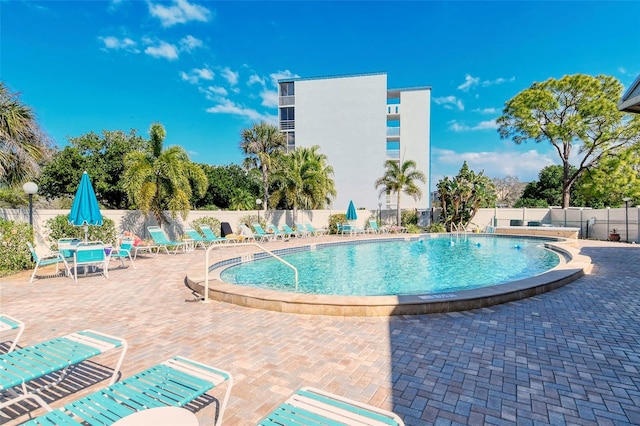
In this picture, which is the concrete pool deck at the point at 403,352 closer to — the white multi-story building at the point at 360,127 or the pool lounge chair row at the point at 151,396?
the pool lounge chair row at the point at 151,396

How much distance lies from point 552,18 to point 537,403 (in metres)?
17.9

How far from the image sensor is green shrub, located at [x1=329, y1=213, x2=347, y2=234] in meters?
22.8

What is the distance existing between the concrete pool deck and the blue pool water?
2.32 meters

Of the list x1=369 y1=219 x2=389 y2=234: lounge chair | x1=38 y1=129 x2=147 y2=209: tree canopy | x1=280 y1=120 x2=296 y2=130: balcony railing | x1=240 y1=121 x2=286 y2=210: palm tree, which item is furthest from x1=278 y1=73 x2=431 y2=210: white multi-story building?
x1=38 y1=129 x2=147 y2=209: tree canopy

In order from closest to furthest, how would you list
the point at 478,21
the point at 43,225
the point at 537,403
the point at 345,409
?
the point at 345,409
the point at 537,403
the point at 43,225
the point at 478,21

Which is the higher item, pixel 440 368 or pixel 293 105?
pixel 293 105

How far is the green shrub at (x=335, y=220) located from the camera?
2281cm

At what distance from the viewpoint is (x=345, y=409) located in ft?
6.78

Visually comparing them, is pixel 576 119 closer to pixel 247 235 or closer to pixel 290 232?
pixel 290 232

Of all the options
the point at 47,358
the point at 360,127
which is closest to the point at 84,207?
the point at 47,358

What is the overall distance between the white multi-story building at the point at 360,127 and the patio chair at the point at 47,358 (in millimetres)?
31845

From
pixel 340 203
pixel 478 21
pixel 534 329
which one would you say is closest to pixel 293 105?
pixel 340 203

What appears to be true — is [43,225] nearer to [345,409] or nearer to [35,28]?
[35,28]

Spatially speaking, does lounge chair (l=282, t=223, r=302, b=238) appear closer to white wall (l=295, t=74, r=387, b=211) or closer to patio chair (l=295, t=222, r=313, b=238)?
patio chair (l=295, t=222, r=313, b=238)
